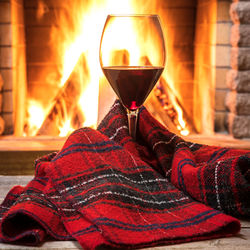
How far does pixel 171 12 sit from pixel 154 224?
2.15m

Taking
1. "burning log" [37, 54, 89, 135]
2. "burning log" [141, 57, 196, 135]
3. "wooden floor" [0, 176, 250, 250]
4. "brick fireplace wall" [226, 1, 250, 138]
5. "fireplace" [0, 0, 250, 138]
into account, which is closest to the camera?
"wooden floor" [0, 176, 250, 250]

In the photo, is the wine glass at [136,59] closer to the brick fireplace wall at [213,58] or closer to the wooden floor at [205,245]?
the wooden floor at [205,245]

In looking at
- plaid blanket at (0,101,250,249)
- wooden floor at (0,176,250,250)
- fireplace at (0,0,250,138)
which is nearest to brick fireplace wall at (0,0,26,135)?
fireplace at (0,0,250,138)

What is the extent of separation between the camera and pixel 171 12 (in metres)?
2.69

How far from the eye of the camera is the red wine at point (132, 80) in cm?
83

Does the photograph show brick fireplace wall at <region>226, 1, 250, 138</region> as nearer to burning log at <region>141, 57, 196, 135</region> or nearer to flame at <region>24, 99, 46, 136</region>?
burning log at <region>141, 57, 196, 135</region>

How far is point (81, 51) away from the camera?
269cm

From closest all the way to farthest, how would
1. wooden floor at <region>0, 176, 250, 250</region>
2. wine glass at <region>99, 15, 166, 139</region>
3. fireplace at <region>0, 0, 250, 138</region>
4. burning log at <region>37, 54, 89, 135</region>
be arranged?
wooden floor at <region>0, 176, 250, 250</region> < wine glass at <region>99, 15, 166, 139</region> < fireplace at <region>0, 0, 250, 138</region> < burning log at <region>37, 54, 89, 135</region>

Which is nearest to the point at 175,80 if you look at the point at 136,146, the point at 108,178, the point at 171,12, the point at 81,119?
the point at 171,12

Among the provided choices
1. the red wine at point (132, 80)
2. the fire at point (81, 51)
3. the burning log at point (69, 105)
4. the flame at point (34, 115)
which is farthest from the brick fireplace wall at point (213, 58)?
the red wine at point (132, 80)

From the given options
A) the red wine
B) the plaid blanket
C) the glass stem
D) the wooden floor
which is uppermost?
the red wine

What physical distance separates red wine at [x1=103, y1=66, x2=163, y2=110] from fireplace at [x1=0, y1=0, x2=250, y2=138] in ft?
4.91

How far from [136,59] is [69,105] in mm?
1738

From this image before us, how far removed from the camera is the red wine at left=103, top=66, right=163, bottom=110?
83cm
